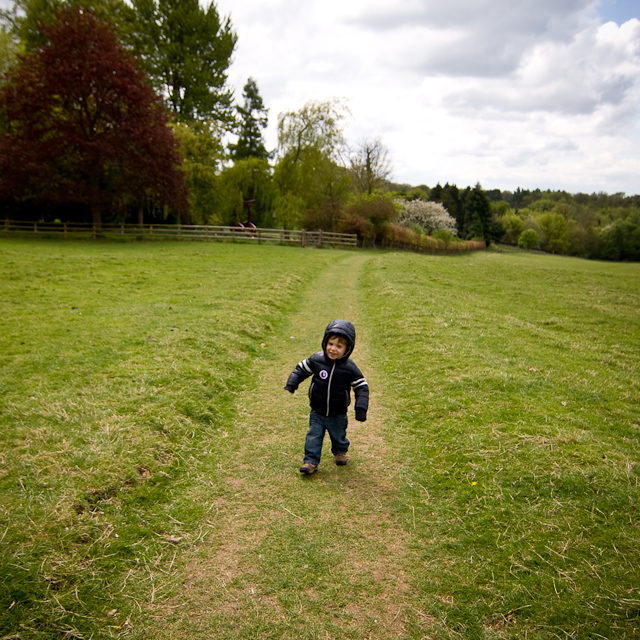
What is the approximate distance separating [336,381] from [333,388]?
8cm

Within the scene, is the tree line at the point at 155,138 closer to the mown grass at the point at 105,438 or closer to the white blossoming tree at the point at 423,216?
the white blossoming tree at the point at 423,216

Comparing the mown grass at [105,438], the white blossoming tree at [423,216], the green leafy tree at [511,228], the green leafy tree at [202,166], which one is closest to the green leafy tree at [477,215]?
the white blossoming tree at [423,216]

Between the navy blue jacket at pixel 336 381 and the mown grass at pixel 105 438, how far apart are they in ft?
4.21

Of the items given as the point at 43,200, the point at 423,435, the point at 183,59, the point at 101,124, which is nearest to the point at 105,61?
the point at 101,124

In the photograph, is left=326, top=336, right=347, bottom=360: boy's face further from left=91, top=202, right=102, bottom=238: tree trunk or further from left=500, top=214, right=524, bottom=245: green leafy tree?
left=500, top=214, right=524, bottom=245: green leafy tree

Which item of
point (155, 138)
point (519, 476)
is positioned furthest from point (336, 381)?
point (155, 138)

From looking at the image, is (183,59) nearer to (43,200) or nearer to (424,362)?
(43,200)

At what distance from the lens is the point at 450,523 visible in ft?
11.8

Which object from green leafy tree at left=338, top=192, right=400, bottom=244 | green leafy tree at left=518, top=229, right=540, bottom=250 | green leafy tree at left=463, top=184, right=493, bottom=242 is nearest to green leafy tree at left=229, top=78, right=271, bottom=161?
green leafy tree at left=338, top=192, right=400, bottom=244

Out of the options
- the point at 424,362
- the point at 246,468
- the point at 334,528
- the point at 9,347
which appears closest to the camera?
the point at 334,528

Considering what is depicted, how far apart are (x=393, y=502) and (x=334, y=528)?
27.5 inches

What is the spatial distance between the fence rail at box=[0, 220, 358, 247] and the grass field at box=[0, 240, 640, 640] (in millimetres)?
22366

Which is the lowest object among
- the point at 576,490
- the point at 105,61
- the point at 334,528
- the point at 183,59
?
the point at 334,528

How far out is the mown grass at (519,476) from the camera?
2.81 m
